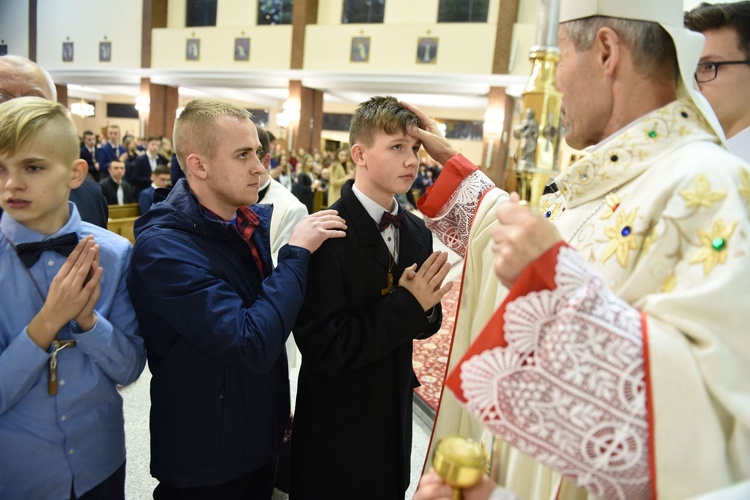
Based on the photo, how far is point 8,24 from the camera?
1831 centimetres

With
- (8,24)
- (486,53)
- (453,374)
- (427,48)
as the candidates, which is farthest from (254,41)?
(453,374)

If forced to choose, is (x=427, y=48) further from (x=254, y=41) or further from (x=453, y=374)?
(x=453, y=374)

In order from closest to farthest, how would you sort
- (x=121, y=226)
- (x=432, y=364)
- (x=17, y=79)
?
(x=17, y=79) < (x=432, y=364) < (x=121, y=226)

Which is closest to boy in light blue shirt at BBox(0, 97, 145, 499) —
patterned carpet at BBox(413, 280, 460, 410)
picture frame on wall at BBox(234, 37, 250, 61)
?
patterned carpet at BBox(413, 280, 460, 410)

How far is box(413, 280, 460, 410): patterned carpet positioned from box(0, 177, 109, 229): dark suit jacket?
2065 millimetres

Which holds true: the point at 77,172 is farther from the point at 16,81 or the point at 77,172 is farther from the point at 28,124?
the point at 16,81

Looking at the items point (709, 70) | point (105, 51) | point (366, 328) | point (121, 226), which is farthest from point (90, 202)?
point (105, 51)

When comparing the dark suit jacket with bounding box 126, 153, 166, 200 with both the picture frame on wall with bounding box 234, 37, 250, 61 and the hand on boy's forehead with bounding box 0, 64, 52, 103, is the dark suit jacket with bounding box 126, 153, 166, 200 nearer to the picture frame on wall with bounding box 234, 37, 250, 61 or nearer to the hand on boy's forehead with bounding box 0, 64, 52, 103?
the hand on boy's forehead with bounding box 0, 64, 52, 103

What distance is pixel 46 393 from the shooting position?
1345mm

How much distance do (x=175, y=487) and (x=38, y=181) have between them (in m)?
1.02

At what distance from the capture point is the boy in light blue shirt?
128 cm

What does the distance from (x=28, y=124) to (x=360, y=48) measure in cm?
1378

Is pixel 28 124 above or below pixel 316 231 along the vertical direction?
above

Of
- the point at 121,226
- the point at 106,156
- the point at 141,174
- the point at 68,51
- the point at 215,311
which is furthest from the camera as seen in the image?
the point at 68,51
